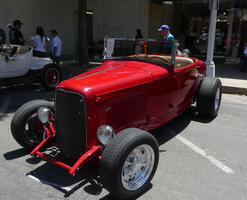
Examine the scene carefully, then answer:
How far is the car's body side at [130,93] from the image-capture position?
2.94 m

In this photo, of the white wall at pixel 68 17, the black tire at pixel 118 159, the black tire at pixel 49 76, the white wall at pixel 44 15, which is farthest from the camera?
the white wall at pixel 44 15

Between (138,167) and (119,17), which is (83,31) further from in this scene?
(138,167)

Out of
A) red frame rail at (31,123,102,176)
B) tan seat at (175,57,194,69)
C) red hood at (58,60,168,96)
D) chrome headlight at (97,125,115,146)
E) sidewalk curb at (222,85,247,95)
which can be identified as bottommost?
sidewalk curb at (222,85,247,95)

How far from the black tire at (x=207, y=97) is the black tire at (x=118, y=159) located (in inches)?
98.7

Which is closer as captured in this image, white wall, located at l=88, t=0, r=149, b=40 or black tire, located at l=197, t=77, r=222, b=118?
black tire, located at l=197, t=77, r=222, b=118

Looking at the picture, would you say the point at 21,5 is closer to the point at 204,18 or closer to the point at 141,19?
the point at 141,19

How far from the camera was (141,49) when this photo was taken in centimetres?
442

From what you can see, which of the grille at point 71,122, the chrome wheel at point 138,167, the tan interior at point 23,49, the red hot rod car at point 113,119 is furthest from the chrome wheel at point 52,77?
the chrome wheel at point 138,167

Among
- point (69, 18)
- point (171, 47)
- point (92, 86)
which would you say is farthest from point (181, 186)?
point (69, 18)

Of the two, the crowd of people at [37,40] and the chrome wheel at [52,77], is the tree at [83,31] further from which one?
the chrome wheel at [52,77]

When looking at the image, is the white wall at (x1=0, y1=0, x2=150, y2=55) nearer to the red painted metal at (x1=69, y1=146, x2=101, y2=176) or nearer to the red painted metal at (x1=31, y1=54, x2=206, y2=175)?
the red painted metal at (x1=31, y1=54, x2=206, y2=175)

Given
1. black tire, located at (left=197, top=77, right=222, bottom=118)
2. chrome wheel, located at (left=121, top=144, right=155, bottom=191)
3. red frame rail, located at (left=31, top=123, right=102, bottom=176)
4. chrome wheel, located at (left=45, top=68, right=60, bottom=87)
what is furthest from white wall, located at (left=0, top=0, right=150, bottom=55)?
chrome wheel, located at (left=121, top=144, right=155, bottom=191)

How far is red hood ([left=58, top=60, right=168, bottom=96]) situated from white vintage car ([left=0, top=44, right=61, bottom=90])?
3704 millimetres

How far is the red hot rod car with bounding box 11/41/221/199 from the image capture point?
2.68 meters
